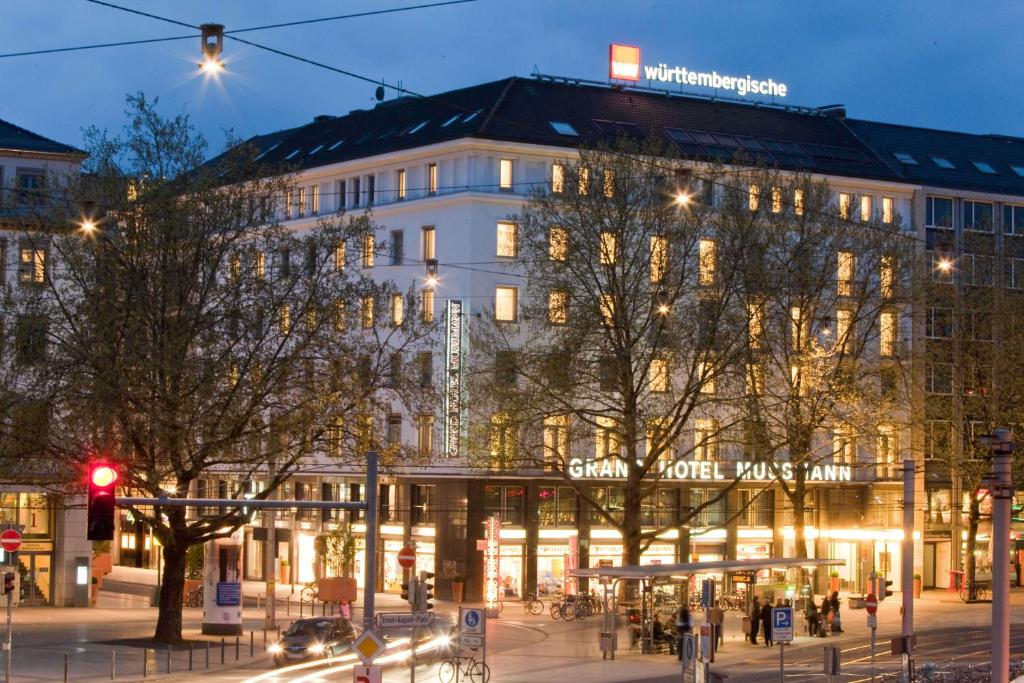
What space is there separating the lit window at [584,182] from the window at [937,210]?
3226cm

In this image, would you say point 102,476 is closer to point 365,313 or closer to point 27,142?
point 365,313

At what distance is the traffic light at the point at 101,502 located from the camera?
2434 cm

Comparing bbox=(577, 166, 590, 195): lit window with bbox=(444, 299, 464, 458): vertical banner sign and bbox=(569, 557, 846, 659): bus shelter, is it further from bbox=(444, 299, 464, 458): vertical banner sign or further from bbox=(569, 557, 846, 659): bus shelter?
bbox=(569, 557, 846, 659): bus shelter

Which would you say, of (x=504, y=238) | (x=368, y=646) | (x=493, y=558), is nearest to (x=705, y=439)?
(x=493, y=558)

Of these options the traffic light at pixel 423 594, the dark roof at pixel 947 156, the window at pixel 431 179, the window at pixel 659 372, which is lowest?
the traffic light at pixel 423 594

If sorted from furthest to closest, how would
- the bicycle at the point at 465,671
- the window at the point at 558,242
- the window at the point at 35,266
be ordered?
the window at the point at 558,242, the window at the point at 35,266, the bicycle at the point at 465,671

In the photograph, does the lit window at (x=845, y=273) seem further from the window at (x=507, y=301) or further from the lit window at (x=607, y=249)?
the window at (x=507, y=301)

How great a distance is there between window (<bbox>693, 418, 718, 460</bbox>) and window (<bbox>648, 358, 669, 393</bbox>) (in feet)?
6.49

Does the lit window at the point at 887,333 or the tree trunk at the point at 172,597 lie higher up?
the lit window at the point at 887,333

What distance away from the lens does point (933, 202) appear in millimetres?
84812

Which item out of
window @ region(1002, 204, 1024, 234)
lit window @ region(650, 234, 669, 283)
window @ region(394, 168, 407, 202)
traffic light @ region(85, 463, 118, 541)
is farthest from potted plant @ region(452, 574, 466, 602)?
traffic light @ region(85, 463, 118, 541)

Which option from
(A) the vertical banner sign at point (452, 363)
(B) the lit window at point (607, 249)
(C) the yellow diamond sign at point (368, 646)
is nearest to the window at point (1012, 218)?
(A) the vertical banner sign at point (452, 363)

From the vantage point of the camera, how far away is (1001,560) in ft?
89.6

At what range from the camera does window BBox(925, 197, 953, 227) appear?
3324 inches
